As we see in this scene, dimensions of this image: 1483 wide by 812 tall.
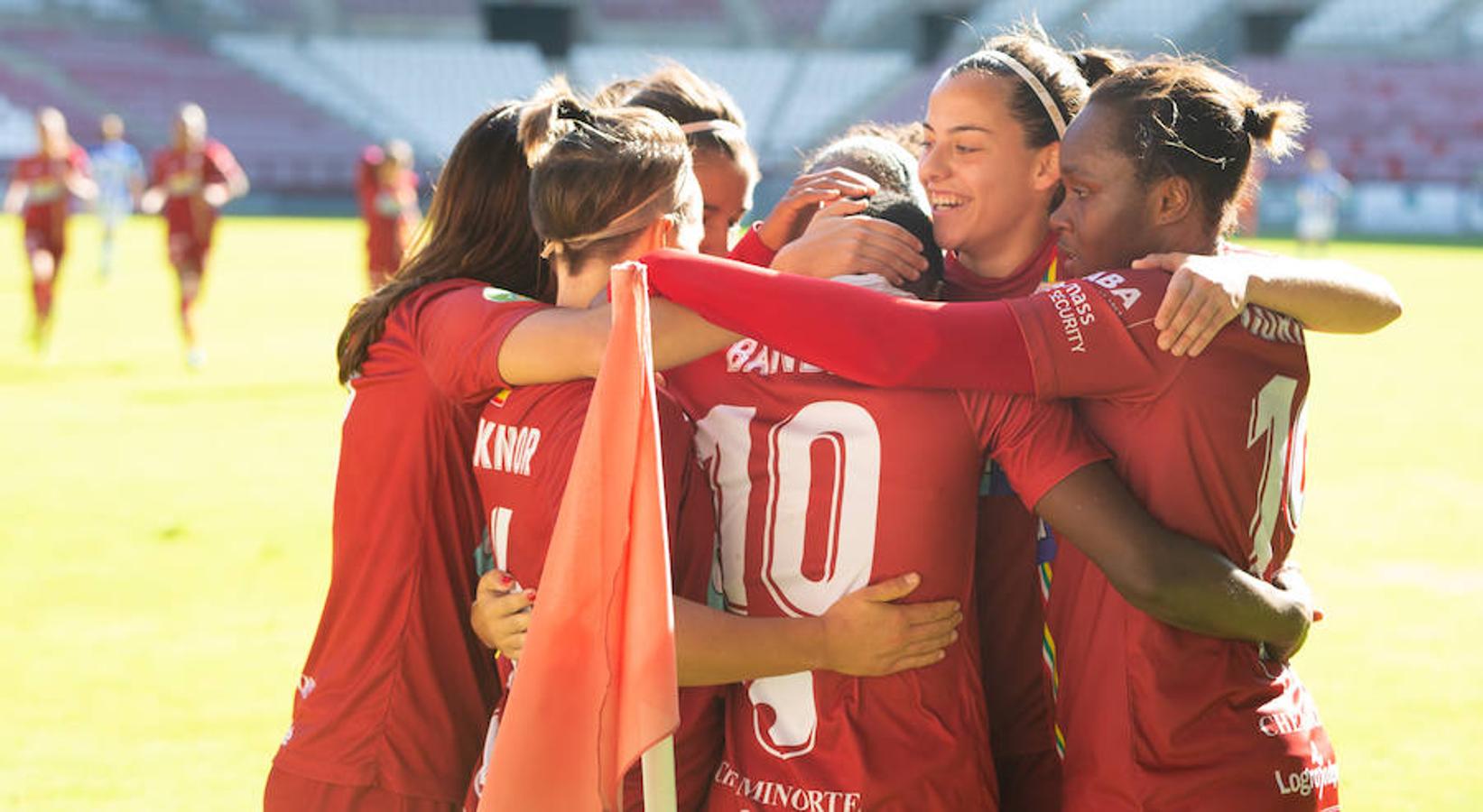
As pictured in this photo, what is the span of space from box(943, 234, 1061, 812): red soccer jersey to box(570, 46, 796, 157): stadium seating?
45.3m

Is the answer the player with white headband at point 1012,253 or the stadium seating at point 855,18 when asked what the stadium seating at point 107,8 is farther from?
the player with white headband at point 1012,253

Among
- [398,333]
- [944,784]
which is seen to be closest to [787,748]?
[944,784]

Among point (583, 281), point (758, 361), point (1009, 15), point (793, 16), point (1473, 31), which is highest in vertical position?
point (1473, 31)

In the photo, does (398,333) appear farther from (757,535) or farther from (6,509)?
(6,509)

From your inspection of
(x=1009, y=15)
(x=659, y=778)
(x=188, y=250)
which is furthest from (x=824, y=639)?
(x=1009, y=15)

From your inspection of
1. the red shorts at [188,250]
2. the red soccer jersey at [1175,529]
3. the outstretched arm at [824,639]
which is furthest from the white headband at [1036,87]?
the red shorts at [188,250]

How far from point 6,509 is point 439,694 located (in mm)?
7262

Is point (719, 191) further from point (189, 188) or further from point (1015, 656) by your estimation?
point (189, 188)

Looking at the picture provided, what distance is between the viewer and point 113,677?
657 cm

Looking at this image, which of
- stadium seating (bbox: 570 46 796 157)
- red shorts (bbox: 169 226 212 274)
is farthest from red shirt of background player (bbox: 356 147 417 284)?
stadium seating (bbox: 570 46 796 157)

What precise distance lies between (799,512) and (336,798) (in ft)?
3.71

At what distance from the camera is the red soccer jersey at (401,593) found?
10.5ft

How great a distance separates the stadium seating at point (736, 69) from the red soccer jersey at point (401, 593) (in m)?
45.2

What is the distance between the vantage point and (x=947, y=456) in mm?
2713
